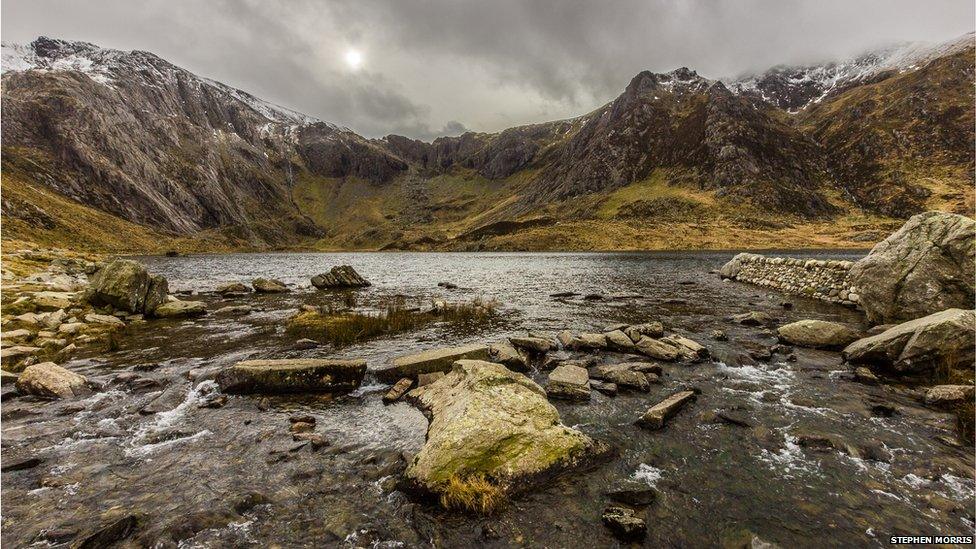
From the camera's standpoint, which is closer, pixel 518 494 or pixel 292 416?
pixel 518 494

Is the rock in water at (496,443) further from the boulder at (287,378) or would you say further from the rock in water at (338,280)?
the rock in water at (338,280)

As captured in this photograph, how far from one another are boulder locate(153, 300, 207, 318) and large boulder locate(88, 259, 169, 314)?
0.51 meters

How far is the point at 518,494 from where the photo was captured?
779cm

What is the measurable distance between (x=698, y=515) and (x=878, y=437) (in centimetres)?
652

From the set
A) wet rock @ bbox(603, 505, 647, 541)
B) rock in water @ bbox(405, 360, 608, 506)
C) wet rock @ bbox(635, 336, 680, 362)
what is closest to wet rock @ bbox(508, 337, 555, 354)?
wet rock @ bbox(635, 336, 680, 362)

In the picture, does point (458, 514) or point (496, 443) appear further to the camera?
point (496, 443)

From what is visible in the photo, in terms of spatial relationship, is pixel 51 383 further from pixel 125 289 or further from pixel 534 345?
pixel 534 345

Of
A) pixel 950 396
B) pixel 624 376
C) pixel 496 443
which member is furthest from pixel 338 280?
pixel 950 396

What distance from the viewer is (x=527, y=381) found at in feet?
38.2

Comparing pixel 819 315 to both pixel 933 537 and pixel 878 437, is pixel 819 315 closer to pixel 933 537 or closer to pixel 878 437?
pixel 878 437

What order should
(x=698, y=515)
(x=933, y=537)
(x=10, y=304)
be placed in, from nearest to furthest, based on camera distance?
(x=933, y=537) → (x=698, y=515) → (x=10, y=304)

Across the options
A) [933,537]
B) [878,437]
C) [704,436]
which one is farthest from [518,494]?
[878,437]

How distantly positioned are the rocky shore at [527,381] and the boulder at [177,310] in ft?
0.57

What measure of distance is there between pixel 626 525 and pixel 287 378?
Answer: 449 inches
